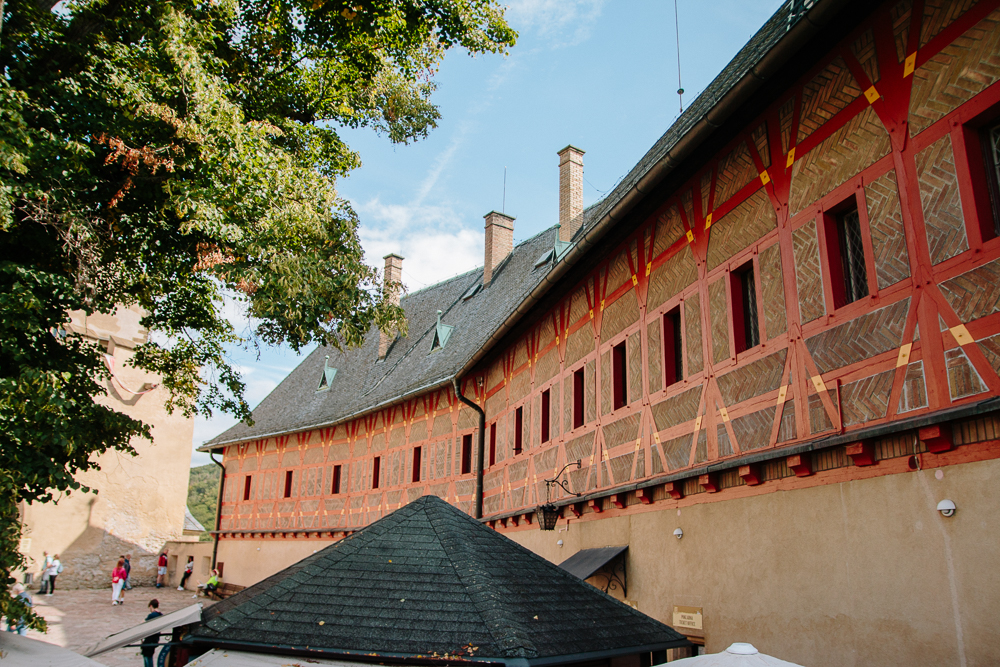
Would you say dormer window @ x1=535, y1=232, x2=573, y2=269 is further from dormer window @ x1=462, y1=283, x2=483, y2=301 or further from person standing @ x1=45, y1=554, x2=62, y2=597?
person standing @ x1=45, y1=554, x2=62, y2=597

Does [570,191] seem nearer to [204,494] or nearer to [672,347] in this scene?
[672,347]

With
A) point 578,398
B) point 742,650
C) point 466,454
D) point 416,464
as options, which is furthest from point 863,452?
point 416,464

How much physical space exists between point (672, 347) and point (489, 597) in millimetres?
4765

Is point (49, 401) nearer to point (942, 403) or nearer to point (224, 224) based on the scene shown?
point (224, 224)

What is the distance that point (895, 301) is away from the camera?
5.38 m

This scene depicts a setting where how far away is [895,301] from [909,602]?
204cm

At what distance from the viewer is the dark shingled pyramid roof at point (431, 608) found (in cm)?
438

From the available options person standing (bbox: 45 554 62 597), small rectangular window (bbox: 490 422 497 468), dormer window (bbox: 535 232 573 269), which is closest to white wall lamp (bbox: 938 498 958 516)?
small rectangular window (bbox: 490 422 497 468)

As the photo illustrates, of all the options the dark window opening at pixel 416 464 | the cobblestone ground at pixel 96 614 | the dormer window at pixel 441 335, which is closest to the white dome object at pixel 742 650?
the cobblestone ground at pixel 96 614

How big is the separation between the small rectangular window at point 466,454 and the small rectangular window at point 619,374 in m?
6.98

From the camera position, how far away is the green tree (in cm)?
777

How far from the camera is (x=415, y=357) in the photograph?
22.7 meters

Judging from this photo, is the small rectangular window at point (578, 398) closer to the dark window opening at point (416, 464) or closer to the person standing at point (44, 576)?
the dark window opening at point (416, 464)

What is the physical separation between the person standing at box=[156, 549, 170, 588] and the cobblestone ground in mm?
352
